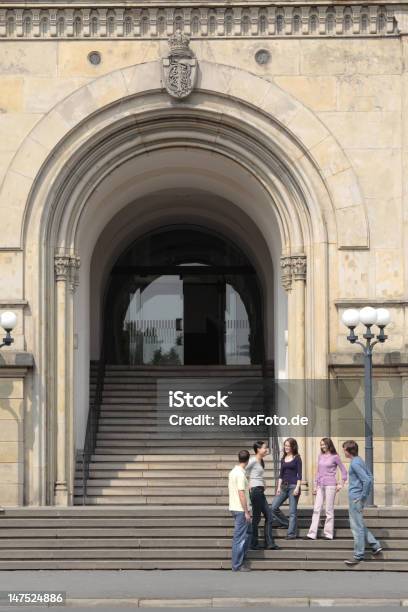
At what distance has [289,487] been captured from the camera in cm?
2167

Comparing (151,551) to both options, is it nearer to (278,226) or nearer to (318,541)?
(318,541)

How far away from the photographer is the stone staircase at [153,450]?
2617cm

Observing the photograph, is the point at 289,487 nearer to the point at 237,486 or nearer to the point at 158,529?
the point at 237,486

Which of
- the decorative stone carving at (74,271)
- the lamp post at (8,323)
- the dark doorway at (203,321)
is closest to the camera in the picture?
the lamp post at (8,323)

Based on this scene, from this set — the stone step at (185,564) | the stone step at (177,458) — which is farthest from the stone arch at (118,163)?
the stone step at (185,564)

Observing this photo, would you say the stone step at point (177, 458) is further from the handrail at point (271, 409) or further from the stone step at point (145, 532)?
the stone step at point (145, 532)

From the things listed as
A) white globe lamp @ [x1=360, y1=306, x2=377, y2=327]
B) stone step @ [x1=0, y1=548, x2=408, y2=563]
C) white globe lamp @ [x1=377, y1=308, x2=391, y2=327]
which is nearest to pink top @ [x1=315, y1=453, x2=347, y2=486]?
stone step @ [x1=0, y1=548, x2=408, y2=563]

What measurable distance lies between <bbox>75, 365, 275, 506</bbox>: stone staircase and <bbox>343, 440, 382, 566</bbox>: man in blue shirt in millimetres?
5624

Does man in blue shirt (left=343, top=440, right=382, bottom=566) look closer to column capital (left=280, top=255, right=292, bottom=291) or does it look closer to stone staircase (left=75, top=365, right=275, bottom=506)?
column capital (left=280, top=255, right=292, bottom=291)

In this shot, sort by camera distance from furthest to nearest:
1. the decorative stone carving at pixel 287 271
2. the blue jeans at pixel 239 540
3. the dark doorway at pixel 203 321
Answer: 1. the dark doorway at pixel 203 321
2. the decorative stone carving at pixel 287 271
3. the blue jeans at pixel 239 540

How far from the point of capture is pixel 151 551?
2114cm

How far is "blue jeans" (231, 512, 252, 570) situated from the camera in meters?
20.2

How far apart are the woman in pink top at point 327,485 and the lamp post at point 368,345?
144cm

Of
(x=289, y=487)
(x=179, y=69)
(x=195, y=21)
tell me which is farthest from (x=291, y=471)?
(x=195, y=21)
